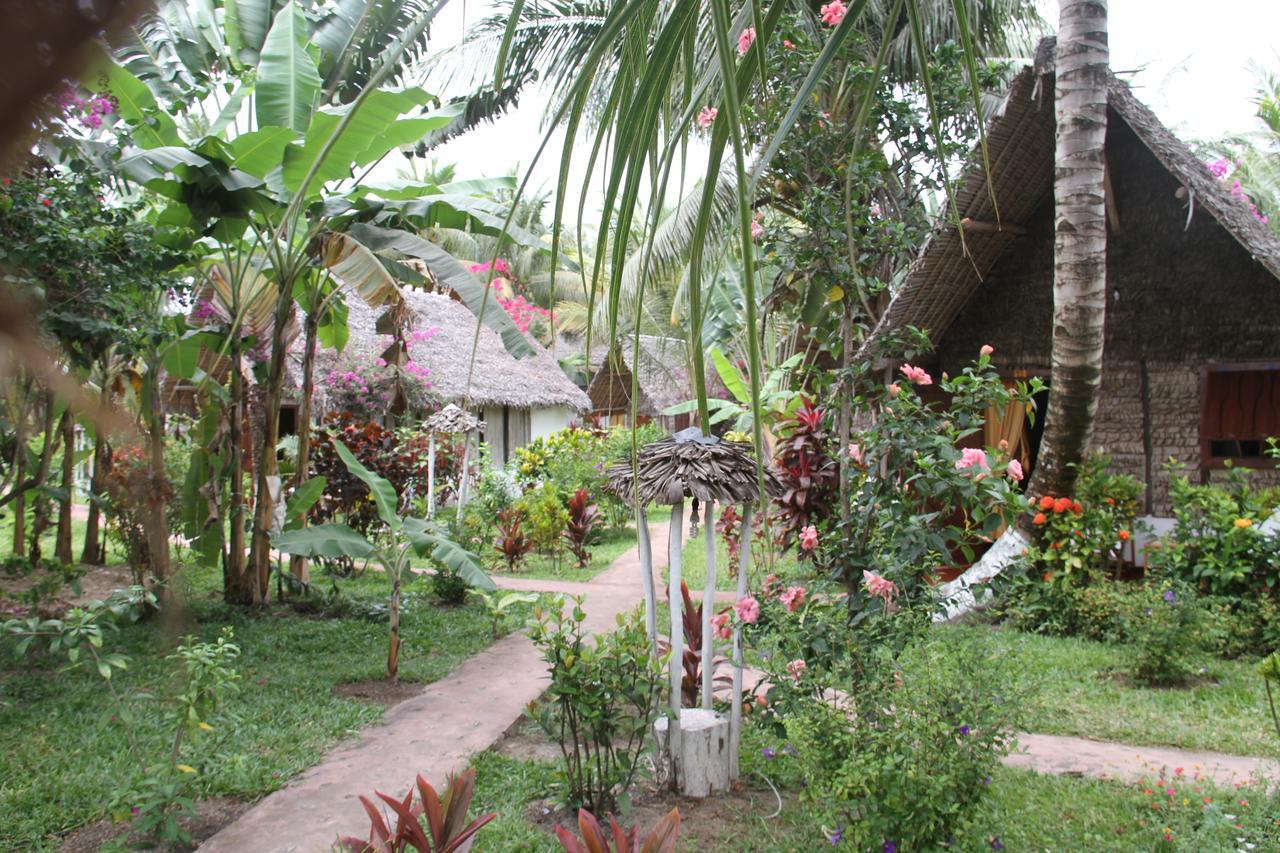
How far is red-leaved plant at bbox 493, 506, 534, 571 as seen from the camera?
10844mm

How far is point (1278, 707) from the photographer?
16.6 feet

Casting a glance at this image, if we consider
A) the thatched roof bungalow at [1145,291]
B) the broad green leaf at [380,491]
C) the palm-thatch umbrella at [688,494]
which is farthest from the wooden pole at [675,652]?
the thatched roof bungalow at [1145,291]

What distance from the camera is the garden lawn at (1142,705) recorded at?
4.66 m

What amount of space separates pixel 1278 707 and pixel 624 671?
392cm

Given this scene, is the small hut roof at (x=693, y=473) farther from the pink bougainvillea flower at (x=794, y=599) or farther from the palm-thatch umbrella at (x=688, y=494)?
the pink bougainvillea flower at (x=794, y=599)

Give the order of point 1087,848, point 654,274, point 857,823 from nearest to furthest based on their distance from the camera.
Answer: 1. point 857,823
2. point 1087,848
3. point 654,274

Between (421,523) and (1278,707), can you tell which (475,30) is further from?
(1278,707)

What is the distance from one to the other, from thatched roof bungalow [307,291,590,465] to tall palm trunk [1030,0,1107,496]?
10.4 metres

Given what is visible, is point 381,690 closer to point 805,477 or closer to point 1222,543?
point 805,477

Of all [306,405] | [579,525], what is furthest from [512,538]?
[306,405]

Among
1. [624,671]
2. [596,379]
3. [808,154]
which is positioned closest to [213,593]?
[624,671]

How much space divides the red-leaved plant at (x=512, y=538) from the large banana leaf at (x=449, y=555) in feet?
14.8

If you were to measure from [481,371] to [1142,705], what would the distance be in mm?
14130

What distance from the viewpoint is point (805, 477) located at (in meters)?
8.77
